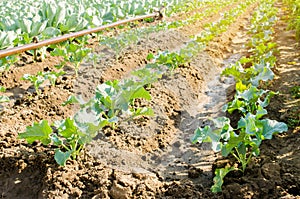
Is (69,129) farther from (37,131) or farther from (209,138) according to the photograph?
(209,138)

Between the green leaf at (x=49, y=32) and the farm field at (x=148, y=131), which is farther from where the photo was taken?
the green leaf at (x=49, y=32)

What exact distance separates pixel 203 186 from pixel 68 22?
5761 mm

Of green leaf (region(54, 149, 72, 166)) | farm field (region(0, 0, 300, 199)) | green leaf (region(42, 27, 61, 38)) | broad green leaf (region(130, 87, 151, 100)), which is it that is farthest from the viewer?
green leaf (region(42, 27, 61, 38))

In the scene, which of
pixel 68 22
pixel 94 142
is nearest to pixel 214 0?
pixel 68 22

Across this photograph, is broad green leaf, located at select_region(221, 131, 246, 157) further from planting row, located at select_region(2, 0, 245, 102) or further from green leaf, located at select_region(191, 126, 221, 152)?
planting row, located at select_region(2, 0, 245, 102)

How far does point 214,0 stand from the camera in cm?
1872

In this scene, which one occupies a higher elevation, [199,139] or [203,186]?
[199,139]

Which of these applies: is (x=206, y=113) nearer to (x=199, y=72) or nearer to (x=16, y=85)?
(x=199, y=72)

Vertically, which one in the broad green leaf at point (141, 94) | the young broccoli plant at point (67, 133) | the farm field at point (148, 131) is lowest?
the farm field at point (148, 131)

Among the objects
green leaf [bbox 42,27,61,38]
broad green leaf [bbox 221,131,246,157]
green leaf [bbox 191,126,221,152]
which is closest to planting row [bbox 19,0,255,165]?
green leaf [bbox 191,126,221,152]

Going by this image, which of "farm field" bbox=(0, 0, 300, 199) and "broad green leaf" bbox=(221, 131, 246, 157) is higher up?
"broad green leaf" bbox=(221, 131, 246, 157)

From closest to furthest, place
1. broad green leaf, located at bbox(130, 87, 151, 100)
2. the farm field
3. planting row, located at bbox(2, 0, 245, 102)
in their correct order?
1. the farm field
2. broad green leaf, located at bbox(130, 87, 151, 100)
3. planting row, located at bbox(2, 0, 245, 102)

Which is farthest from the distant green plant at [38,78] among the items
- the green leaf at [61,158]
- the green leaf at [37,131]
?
the green leaf at [61,158]

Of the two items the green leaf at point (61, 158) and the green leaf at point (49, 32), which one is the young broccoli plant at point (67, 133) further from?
the green leaf at point (49, 32)
